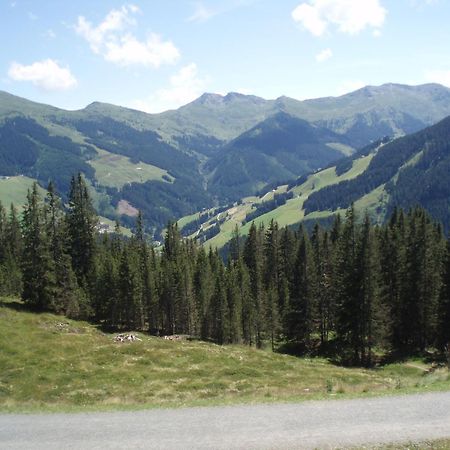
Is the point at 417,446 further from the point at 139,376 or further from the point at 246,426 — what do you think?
the point at 139,376

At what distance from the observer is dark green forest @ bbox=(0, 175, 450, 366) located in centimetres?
6038

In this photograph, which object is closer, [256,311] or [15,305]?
[15,305]

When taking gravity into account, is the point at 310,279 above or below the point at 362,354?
above

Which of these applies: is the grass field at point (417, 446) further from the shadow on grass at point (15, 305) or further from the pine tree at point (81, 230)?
the pine tree at point (81, 230)

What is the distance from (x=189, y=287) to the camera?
7975 centimetres

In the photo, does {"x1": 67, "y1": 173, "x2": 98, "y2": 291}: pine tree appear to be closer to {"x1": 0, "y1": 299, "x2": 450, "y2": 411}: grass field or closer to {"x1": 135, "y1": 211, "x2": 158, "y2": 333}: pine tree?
{"x1": 135, "y1": 211, "x2": 158, "y2": 333}: pine tree

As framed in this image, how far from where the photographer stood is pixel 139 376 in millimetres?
36500

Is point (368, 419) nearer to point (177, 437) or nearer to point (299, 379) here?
point (177, 437)

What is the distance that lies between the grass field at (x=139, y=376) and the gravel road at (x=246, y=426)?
73.4 inches

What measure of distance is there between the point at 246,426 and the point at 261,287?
62103 millimetres

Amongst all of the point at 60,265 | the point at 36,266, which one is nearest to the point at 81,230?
the point at 60,265

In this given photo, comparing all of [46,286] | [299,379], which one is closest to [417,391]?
[299,379]

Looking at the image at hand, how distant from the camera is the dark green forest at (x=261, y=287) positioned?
198 feet

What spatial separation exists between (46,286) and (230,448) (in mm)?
49818
